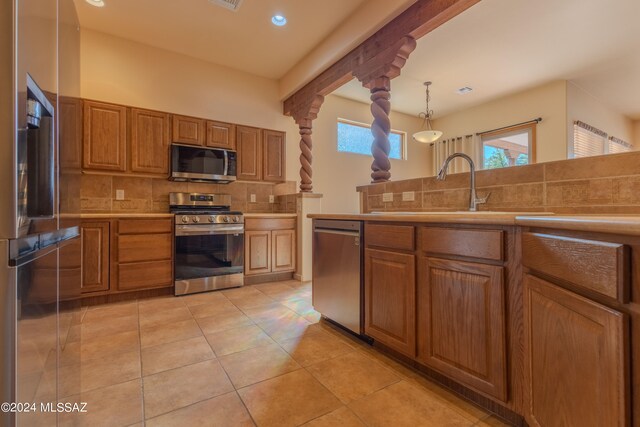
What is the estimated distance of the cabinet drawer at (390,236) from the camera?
1597 mm

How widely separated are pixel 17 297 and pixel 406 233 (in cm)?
153

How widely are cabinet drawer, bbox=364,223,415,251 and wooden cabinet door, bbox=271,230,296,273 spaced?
211cm

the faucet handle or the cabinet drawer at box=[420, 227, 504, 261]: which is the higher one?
the faucet handle

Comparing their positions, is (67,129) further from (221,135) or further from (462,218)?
(221,135)

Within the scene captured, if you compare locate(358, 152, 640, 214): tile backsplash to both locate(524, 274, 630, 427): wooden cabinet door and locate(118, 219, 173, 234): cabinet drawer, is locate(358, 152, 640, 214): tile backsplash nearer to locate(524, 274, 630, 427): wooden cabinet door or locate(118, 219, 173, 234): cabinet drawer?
locate(524, 274, 630, 427): wooden cabinet door

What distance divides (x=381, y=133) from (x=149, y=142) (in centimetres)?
273

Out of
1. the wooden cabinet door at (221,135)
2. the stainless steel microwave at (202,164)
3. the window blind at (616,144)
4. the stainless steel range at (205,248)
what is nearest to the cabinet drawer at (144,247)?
the stainless steel range at (205,248)

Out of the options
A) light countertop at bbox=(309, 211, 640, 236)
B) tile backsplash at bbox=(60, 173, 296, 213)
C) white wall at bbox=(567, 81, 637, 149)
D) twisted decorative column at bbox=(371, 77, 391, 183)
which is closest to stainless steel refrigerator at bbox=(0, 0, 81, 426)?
light countertop at bbox=(309, 211, 640, 236)

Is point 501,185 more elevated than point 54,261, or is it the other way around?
point 501,185

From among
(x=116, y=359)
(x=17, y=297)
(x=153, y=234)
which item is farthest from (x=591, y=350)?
(x=153, y=234)

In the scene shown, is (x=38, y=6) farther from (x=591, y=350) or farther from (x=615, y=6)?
(x=615, y=6)

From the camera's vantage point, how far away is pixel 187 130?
11.8 feet

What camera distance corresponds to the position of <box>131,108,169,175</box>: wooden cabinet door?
130 inches

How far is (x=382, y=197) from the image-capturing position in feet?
8.60
